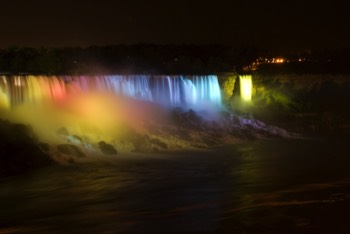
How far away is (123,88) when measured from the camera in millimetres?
31562

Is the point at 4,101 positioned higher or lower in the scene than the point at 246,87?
higher

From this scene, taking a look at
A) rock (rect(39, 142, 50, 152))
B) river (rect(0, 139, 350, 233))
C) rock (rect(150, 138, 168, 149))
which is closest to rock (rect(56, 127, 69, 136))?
rock (rect(39, 142, 50, 152))

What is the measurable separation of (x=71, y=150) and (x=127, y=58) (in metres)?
52.0

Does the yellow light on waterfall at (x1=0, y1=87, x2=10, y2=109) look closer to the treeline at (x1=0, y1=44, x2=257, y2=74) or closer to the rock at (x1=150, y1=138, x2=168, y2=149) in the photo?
the rock at (x1=150, y1=138, x2=168, y2=149)

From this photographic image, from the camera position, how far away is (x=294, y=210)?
10516 mm

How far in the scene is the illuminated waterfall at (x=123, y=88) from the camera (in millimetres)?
25127

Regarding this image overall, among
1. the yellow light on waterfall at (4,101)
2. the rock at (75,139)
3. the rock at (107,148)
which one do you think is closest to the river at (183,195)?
the rock at (107,148)

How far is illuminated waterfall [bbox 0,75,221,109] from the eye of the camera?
989 inches

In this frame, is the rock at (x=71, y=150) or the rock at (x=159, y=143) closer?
the rock at (x=71, y=150)

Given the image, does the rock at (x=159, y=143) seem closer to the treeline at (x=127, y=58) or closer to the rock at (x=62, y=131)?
the rock at (x=62, y=131)

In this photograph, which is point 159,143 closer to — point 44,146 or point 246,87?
point 44,146

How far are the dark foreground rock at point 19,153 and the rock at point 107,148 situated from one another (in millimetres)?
2508

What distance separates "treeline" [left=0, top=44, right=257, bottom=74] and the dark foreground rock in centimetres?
3314

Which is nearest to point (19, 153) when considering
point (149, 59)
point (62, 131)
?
point (62, 131)
